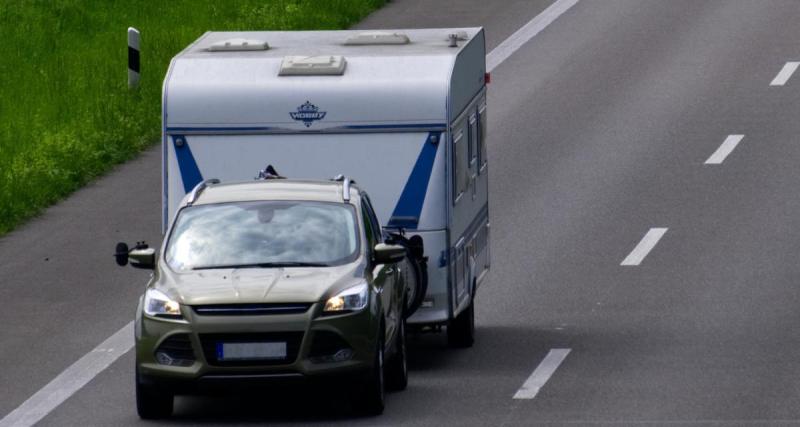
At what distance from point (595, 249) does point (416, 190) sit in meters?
6.72

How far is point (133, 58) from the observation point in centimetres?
3122

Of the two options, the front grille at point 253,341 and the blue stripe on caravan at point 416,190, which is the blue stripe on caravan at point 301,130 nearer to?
the blue stripe on caravan at point 416,190

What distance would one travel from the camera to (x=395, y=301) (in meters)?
→ 17.2

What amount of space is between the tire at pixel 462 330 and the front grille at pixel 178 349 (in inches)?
163

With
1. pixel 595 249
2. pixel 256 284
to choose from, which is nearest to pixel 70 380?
pixel 256 284

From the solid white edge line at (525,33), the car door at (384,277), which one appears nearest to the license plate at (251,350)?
the car door at (384,277)

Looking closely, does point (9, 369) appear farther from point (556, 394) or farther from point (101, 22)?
point (101, 22)

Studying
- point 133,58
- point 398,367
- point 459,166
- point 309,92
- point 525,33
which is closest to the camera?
point 398,367

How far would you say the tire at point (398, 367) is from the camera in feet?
56.6

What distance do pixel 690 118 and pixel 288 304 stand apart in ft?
57.6

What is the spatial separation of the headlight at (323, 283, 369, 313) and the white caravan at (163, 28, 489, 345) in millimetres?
2459

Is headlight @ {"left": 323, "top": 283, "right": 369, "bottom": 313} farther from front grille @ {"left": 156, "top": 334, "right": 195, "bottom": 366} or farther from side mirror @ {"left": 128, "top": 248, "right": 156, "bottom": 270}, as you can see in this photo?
side mirror @ {"left": 128, "top": 248, "right": 156, "bottom": 270}

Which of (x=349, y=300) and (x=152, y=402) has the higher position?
(x=349, y=300)

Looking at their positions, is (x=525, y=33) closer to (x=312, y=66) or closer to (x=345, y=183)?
(x=312, y=66)
